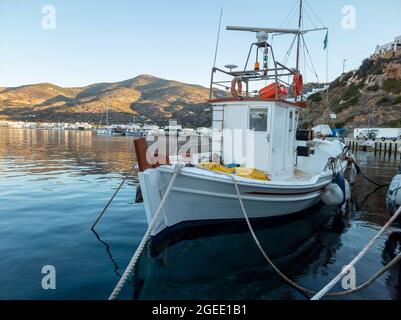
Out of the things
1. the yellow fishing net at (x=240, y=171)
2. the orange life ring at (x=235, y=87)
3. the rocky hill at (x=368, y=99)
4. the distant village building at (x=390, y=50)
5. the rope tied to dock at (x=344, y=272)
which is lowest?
the rope tied to dock at (x=344, y=272)

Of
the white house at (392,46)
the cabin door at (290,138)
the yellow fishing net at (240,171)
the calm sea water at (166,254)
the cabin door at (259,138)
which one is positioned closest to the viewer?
the calm sea water at (166,254)

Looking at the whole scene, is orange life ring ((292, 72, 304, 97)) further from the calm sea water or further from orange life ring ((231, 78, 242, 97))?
the calm sea water

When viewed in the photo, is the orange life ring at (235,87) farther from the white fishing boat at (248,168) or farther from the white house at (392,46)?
the white house at (392,46)

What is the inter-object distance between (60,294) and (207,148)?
704 cm

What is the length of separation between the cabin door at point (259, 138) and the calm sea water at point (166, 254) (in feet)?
6.78

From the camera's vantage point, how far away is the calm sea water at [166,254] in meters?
6.12

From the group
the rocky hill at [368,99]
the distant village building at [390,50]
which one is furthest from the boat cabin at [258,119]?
the distant village building at [390,50]

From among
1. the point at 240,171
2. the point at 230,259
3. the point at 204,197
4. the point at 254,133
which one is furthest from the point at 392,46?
the point at 230,259

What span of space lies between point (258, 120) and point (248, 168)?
1587 millimetres

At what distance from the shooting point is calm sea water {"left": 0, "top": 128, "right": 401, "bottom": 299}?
6.12 m

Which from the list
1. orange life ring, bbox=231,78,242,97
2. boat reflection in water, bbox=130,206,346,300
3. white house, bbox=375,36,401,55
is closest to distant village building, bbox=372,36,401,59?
white house, bbox=375,36,401,55

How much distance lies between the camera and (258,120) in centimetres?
991

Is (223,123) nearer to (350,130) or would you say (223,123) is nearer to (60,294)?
(60,294)
